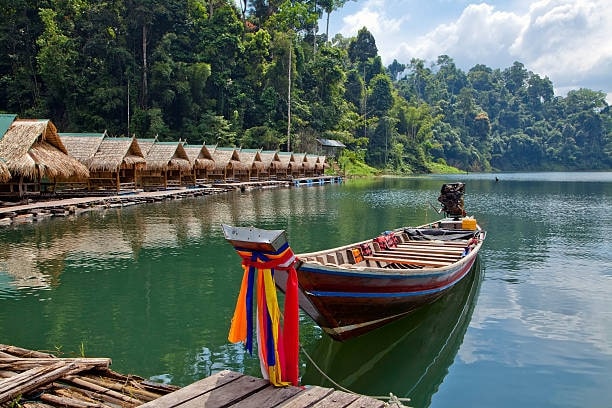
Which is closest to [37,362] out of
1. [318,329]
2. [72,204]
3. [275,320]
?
[275,320]

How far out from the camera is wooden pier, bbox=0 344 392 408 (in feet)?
13.1

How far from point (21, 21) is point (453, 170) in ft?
247

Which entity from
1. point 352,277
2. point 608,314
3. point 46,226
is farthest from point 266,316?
point 46,226

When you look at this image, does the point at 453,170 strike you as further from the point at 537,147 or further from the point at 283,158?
the point at 283,158

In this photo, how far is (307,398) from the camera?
4.06 meters

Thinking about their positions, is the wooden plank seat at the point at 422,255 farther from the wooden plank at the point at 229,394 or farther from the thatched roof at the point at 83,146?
the thatched roof at the point at 83,146

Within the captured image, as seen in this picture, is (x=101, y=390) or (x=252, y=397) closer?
(x=252, y=397)

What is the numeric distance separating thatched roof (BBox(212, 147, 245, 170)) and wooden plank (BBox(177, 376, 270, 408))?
3525cm

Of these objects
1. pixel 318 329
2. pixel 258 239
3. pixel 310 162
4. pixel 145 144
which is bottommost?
pixel 318 329

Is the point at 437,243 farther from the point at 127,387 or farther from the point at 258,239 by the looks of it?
the point at 127,387

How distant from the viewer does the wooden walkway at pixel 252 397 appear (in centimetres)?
393

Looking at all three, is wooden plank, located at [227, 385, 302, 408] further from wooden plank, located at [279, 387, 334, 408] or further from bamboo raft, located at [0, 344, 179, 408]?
bamboo raft, located at [0, 344, 179, 408]

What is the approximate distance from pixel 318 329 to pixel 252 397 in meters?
4.18

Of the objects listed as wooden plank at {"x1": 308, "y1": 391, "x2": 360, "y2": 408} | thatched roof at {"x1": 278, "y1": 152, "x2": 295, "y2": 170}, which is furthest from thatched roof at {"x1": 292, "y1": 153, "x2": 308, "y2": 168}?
wooden plank at {"x1": 308, "y1": 391, "x2": 360, "y2": 408}
